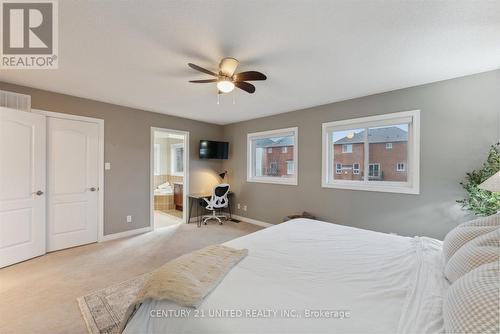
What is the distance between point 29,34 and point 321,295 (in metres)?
2.99

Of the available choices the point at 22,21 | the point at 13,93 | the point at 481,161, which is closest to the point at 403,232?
the point at 481,161

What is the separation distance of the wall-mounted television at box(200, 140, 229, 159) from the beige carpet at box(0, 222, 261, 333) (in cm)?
183

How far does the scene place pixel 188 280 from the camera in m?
1.12

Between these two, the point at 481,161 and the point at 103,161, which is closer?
the point at 481,161

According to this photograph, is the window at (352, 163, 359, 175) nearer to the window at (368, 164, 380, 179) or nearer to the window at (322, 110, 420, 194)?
the window at (322, 110, 420, 194)

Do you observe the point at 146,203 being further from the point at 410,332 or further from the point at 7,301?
the point at 410,332

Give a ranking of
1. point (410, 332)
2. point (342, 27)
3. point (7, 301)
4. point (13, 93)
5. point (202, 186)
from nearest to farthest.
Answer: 1. point (410, 332)
2. point (342, 27)
3. point (7, 301)
4. point (13, 93)
5. point (202, 186)

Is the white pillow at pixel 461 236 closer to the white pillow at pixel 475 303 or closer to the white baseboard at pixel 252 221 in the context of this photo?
the white pillow at pixel 475 303

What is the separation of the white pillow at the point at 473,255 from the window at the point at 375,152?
207 centimetres

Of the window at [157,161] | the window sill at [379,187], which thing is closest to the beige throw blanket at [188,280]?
the window sill at [379,187]

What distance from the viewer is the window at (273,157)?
4.43 metres

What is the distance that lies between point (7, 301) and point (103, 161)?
2189mm

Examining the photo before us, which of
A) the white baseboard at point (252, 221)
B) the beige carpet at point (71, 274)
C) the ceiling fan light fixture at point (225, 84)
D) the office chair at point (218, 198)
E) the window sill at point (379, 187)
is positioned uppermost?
the ceiling fan light fixture at point (225, 84)

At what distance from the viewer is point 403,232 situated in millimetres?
3027
